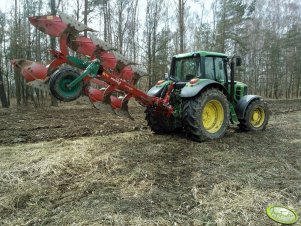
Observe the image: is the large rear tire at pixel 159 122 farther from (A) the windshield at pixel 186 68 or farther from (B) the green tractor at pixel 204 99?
(A) the windshield at pixel 186 68

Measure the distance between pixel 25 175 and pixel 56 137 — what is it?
2.88m

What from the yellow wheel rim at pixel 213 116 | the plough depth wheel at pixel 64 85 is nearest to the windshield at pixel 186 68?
the yellow wheel rim at pixel 213 116

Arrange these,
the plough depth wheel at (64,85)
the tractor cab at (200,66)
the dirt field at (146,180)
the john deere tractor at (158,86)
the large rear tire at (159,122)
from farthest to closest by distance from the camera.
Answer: the large rear tire at (159,122) → the tractor cab at (200,66) → the john deere tractor at (158,86) → the plough depth wheel at (64,85) → the dirt field at (146,180)

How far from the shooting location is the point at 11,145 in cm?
611

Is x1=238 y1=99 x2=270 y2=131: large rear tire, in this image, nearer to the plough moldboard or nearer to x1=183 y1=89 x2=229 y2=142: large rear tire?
x1=183 y1=89 x2=229 y2=142: large rear tire

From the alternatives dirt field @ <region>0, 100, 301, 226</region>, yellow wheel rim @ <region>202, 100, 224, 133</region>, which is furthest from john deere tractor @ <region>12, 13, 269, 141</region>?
dirt field @ <region>0, 100, 301, 226</region>

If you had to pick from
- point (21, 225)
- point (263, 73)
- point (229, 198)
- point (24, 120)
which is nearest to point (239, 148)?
point (229, 198)

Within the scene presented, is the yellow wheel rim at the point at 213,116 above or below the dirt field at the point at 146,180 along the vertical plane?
above

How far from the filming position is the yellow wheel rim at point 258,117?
777cm

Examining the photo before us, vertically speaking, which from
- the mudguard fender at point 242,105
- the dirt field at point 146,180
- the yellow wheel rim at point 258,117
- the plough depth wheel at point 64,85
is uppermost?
the plough depth wheel at point 64,85

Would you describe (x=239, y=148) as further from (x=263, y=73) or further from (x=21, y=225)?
(x=263, y=73)

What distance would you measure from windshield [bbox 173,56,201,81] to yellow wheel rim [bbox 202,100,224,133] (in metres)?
0.75

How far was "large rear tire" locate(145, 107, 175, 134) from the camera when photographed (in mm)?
6885

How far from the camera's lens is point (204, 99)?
20.3 ft
